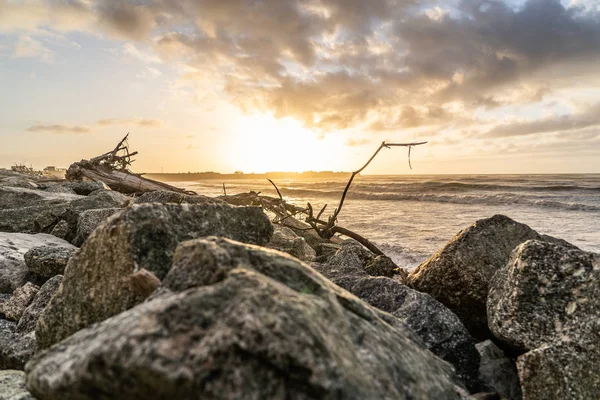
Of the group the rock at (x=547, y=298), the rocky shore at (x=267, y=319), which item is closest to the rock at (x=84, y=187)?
the rocky shore at (x=267, y=319)

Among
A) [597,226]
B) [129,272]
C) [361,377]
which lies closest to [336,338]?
[361,377]

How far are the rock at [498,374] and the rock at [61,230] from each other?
6.10 metres

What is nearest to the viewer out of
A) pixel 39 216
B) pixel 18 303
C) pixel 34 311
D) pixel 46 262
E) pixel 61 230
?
pixel 34 311

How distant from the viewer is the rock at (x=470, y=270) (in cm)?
376

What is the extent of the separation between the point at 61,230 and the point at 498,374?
248 inches

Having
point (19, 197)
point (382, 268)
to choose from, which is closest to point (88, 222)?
point (19, 197)

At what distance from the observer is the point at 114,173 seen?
14469mm

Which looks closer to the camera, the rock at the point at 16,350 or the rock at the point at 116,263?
the rock at the point at 116,263

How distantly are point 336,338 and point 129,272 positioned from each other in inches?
48.1

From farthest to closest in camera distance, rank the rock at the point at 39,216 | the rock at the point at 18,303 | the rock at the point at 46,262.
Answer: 1. the rock at the point at 39,216
2. the rock at the point at 46,262
3. the rock at the point at 18,303

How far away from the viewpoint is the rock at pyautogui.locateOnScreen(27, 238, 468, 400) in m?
1.21

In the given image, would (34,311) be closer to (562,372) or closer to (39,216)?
(562,372)

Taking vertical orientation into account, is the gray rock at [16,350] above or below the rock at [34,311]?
below

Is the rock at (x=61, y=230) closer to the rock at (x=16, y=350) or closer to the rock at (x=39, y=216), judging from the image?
the rock at (x=39, y=216)
